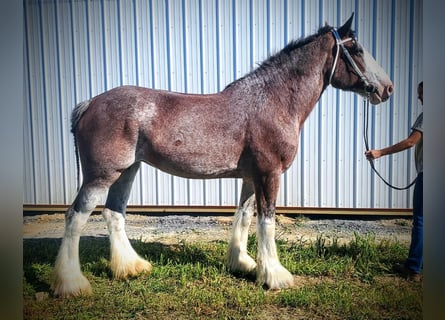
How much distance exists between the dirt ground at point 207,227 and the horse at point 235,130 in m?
0.15

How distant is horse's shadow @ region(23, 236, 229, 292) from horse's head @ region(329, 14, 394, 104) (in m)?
1.58

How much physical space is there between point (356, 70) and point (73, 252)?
239 cm

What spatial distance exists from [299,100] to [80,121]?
1.59 metres

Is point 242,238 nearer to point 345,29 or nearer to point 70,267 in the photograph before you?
point 70,267

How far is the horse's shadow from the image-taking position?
271cm

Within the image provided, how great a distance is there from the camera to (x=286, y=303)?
97.6 inches

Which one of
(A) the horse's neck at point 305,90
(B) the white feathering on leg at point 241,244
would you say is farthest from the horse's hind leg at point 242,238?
(A) the horse's neck at point 305,90

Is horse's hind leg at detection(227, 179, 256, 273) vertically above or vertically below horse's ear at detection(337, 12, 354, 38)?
below

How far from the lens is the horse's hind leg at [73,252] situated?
2.58 meters

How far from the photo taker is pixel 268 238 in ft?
8.35

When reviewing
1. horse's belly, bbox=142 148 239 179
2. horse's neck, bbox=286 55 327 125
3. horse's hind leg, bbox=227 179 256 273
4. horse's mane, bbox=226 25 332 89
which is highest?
horse's mane, bbox=226 25 332 89

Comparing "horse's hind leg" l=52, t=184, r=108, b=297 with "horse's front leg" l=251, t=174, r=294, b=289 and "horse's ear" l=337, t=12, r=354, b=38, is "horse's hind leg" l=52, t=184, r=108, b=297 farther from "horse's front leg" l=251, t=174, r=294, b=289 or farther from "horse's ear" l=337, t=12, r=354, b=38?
"horse's ear" l=337, t=12, r=354, b=38

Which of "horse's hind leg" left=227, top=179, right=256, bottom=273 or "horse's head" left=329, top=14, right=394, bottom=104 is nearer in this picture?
"horse's head" left=329, top=14, right=394, bottom=104

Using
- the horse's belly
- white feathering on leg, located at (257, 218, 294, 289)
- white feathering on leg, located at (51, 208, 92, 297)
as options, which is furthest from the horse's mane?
white feathering on leg, located at (51, 208, 92, 297)
